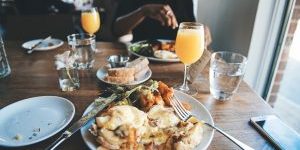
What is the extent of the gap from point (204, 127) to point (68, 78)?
24.0 inches

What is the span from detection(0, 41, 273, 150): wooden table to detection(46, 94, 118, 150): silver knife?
0.04 metres

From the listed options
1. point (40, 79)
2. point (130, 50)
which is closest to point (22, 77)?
point (40, 79)

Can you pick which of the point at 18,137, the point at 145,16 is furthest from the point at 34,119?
the point at 145,16

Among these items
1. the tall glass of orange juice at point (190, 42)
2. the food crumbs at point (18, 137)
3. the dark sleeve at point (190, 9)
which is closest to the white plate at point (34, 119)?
the food crumbs at point (18, 137)

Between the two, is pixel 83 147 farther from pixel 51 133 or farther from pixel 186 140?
pixel 186 140

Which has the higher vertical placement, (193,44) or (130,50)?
(193,44)

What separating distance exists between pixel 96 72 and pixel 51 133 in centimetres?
51

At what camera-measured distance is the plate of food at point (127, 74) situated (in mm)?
982

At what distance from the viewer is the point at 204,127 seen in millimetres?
700

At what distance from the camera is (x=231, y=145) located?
667mm

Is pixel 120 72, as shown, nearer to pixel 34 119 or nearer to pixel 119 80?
pixel 119 80

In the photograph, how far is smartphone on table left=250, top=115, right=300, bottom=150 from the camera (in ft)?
2.18

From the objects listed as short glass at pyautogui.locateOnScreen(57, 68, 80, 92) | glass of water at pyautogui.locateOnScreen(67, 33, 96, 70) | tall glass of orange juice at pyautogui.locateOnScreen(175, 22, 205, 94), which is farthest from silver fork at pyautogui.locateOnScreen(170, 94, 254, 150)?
glass of water at pyautogui.locateOnScreen(67, 33, 96, 70)

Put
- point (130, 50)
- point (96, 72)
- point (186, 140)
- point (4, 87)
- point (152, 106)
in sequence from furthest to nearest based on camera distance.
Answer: point (130, 50) < point (96, 72) < point (4, 87) < point (152, 106) < point (186, 140)
